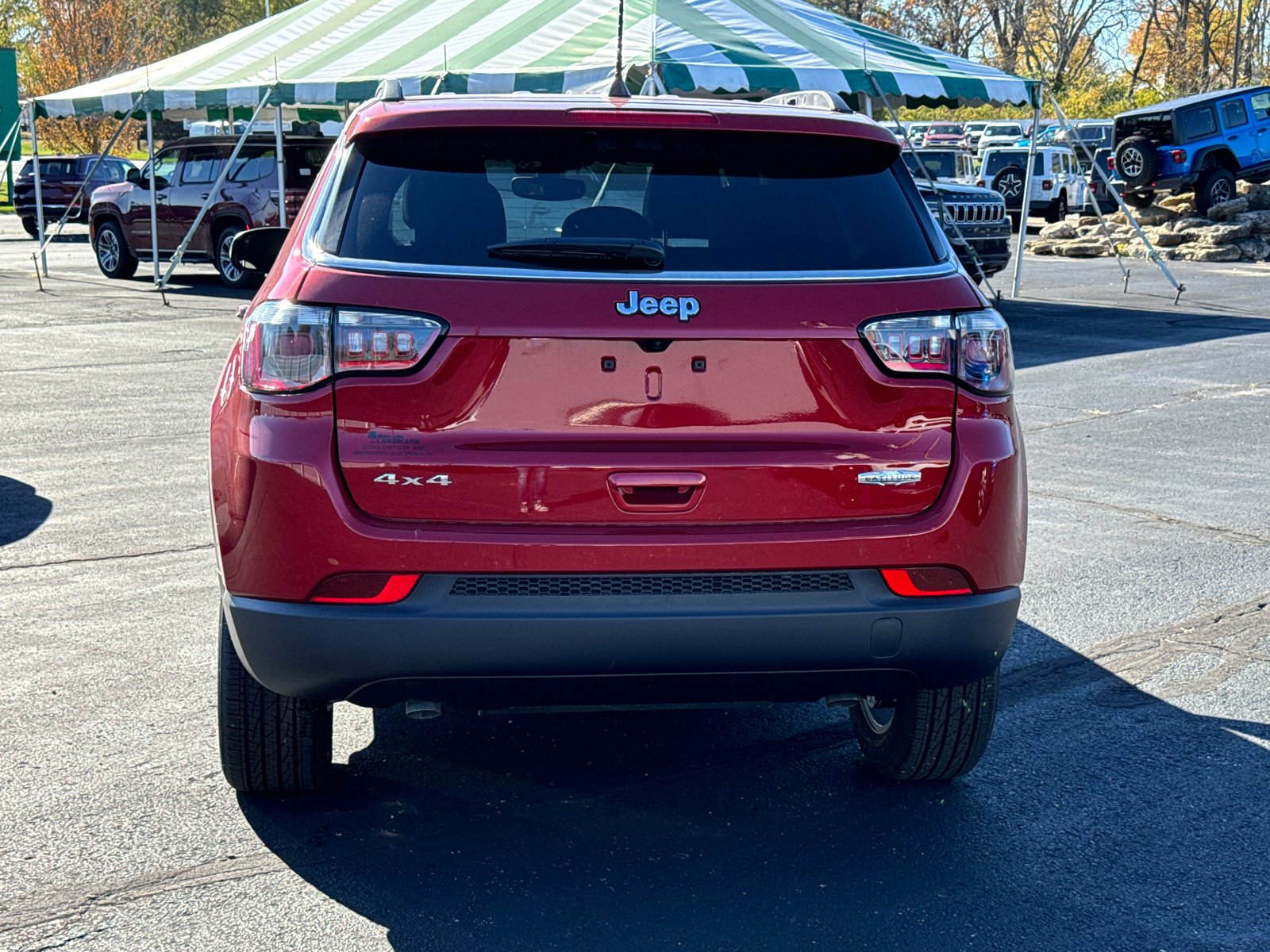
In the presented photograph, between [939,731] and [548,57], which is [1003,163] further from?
[939,731]

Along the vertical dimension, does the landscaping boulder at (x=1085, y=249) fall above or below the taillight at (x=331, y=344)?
below

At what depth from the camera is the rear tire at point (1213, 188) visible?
29.4 metres

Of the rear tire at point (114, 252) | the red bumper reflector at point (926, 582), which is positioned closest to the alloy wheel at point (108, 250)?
the rear tire at point (114, 252)

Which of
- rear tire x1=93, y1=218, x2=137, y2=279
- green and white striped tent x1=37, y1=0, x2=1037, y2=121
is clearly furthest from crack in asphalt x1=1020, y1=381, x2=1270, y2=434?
rear tire x1=93, y1=218, x2=137, y2=279

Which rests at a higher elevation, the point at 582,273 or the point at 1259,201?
the point at 582,273

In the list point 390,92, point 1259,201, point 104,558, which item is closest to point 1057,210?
point 1259,201

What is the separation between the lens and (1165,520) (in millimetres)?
6934

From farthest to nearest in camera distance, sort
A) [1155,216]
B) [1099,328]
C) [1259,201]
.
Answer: [1155,216] → [1259,201] → [1099,328]

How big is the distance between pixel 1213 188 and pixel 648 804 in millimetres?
29159

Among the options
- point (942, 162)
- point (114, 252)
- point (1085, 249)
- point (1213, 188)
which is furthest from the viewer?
point (1213, 188)

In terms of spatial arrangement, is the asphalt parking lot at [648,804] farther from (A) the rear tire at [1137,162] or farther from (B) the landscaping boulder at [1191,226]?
(A) the rear tire at [1137,162]

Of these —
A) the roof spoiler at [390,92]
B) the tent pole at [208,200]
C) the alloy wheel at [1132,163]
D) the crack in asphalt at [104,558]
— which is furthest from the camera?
the alloy wheel at [1132,163]

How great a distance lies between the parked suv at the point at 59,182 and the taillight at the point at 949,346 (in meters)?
30.9

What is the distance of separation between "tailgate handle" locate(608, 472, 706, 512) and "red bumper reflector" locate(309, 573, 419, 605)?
46 centimetres
